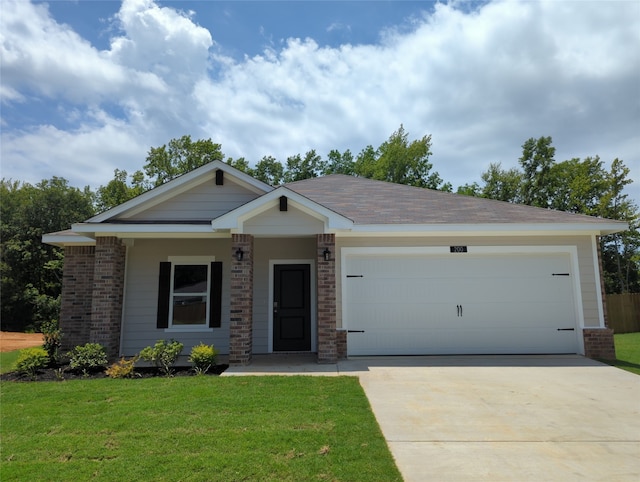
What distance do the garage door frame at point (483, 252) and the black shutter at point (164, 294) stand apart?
4414 mm

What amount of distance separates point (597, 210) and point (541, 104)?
1392 centimetres

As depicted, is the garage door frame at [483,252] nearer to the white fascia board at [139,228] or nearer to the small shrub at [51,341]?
the white fascia board at [139,228]

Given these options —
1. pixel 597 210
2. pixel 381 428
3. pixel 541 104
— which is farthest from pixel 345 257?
pixel 597 210

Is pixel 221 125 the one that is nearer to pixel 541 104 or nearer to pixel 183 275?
pixel 183 275

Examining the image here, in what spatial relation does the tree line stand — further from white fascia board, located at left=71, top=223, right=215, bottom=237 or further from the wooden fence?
white fascia board, located at left=71, top=223, right=215, bottom=237

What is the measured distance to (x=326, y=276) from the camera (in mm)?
8258

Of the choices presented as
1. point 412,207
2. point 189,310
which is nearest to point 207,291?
point 189,310

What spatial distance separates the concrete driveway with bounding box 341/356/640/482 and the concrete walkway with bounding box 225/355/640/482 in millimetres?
11

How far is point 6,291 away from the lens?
23422 mm

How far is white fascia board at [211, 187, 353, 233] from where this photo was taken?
8227 millimetres

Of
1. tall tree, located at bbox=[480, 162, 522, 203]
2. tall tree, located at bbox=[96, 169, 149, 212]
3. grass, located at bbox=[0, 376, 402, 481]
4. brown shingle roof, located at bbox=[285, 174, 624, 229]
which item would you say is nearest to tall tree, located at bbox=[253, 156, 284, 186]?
tall tree, located at bbox=[96, 169, 149, 212]

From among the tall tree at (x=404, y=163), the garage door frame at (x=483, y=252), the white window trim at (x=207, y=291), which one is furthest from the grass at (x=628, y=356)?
the tall tree at (x=404, y=163)

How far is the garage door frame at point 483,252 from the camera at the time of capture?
898 centimetres

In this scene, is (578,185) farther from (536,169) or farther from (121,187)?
(121,187)
